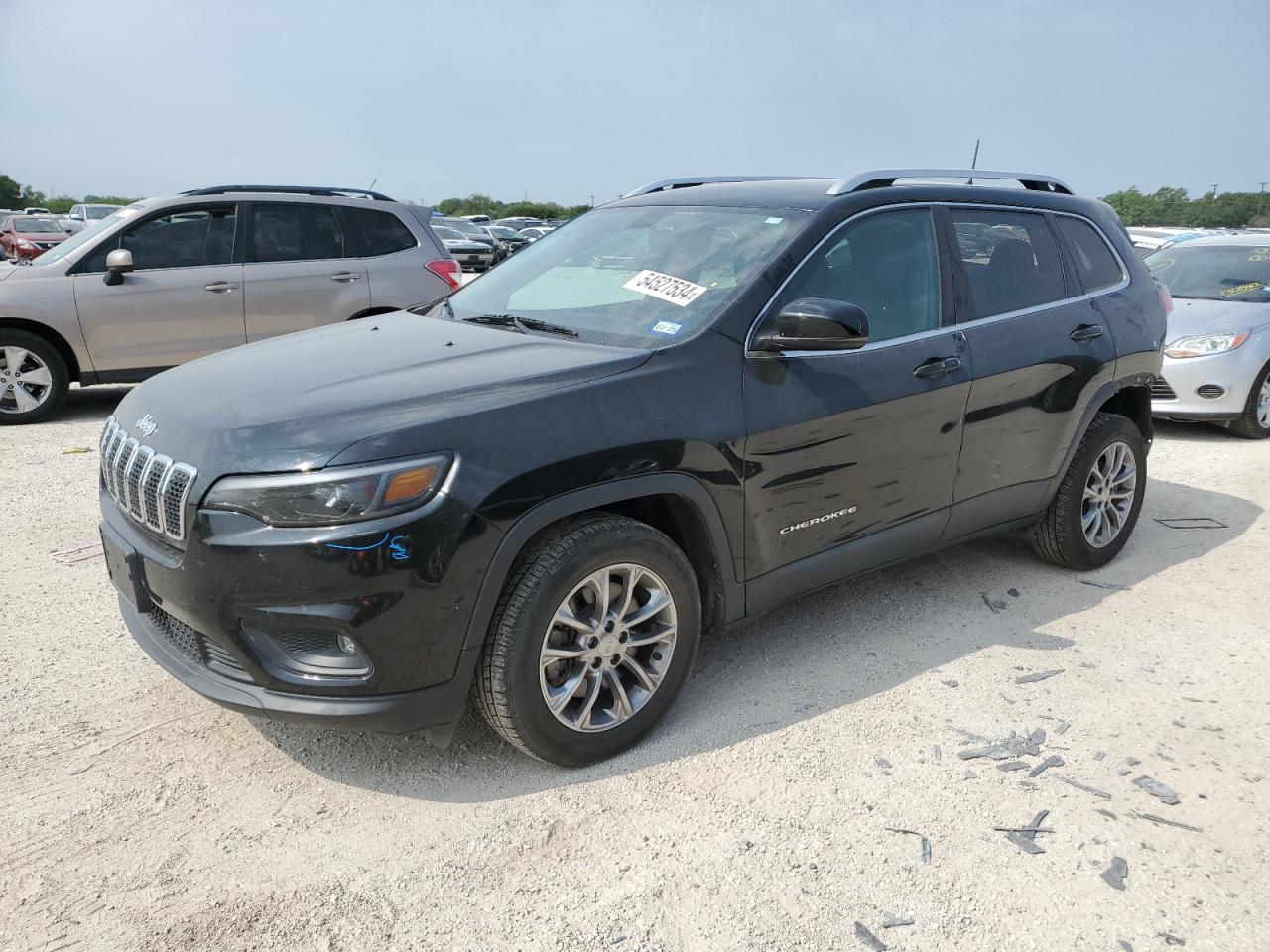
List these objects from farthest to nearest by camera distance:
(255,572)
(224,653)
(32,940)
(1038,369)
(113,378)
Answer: (113,378), (1038,369), (224,653), (255,572), (32,940)

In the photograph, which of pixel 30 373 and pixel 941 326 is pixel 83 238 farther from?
pixel 941 326

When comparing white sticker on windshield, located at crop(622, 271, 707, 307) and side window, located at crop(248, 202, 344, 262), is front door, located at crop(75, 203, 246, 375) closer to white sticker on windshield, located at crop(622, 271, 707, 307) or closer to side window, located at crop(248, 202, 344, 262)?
Result: side window, located at crop(248, 202, 344, 262)

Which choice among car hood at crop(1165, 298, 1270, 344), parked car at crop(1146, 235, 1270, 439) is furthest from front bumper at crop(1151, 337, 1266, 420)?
car hood at crop(1165, 298, 1270, 344)

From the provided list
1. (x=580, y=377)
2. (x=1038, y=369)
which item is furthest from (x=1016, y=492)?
(x=580, y=377)

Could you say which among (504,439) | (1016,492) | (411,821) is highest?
(504,439)

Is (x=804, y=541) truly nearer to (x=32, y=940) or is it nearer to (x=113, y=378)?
(x=32, y=940)

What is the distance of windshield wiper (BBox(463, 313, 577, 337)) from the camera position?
3488 millimetres

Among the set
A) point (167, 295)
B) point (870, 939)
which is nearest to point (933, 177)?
point (870, 939)

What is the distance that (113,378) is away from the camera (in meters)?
7.86

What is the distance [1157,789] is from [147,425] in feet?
10.7

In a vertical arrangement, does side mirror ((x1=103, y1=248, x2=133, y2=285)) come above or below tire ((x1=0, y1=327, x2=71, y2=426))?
above

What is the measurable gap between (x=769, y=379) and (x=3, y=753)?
2684 millimetres

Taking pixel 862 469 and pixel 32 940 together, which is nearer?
pixel 32 940

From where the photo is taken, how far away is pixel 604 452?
9.51ft
